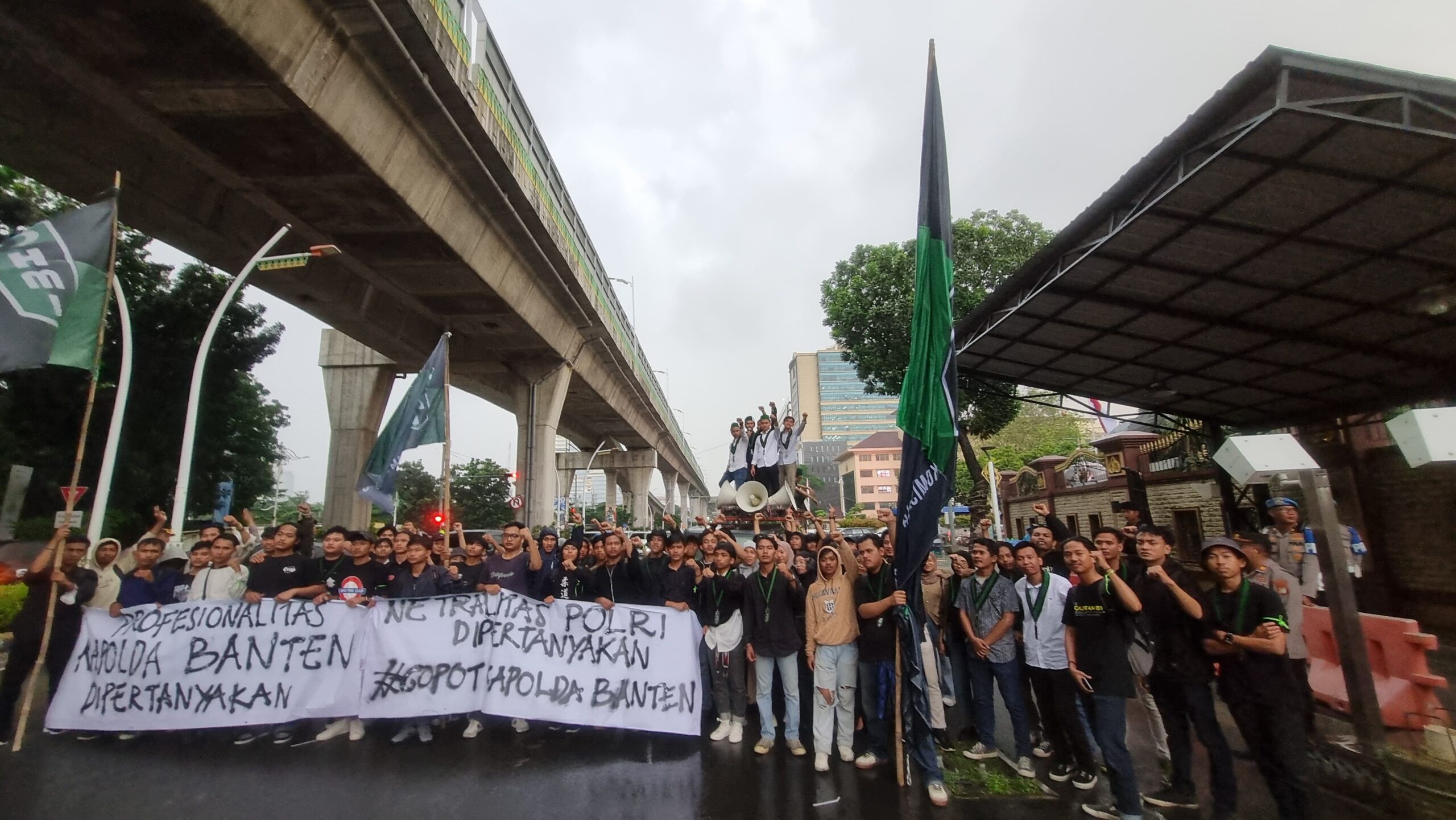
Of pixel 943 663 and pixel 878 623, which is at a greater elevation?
pixel 878 623

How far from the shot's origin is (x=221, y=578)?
5988 mm

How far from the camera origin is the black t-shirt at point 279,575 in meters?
5.80

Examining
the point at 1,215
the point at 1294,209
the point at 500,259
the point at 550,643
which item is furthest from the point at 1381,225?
the point at 1,215

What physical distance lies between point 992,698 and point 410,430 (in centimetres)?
660

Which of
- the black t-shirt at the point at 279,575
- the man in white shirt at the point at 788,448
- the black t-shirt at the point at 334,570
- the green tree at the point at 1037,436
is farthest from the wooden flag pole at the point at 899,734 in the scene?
the green tree at the point at 1037,436

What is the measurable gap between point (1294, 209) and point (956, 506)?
85.0 feet

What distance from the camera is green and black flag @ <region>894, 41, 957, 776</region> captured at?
4418 millimetres

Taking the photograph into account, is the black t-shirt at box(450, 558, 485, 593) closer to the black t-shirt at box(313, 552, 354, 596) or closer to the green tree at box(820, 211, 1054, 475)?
the black t-shirt at box(313, 552, 354, 596)

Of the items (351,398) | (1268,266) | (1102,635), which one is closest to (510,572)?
(1102,635)

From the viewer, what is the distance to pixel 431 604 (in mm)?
5664

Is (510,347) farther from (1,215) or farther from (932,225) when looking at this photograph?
(932,225)

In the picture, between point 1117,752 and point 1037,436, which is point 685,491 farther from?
point 1117,752

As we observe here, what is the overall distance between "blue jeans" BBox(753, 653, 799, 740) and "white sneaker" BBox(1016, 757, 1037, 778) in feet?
5.30

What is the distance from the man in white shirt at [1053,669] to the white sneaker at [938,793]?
0.90 metres
